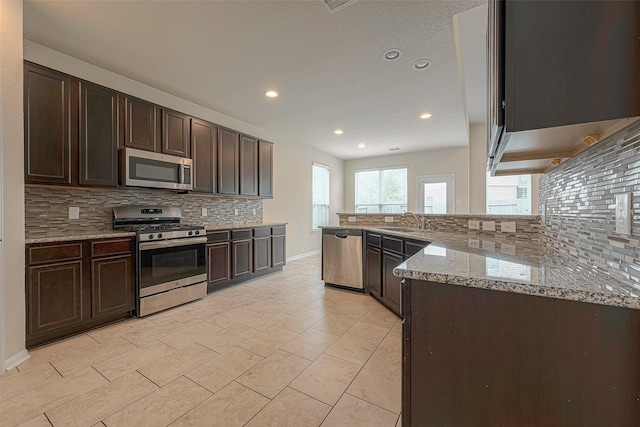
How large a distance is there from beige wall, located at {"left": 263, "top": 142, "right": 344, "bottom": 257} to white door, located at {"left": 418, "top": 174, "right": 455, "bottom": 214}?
2668 millimetres

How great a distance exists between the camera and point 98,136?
2615 millimetres

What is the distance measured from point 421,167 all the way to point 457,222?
15.0ft

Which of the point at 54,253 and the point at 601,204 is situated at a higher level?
the point at 601,204

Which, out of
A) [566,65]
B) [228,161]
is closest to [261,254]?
[228,161]

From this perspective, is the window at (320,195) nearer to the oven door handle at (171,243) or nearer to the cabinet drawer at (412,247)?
the oven door handle at (171,243)

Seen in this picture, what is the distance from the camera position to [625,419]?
0.71m

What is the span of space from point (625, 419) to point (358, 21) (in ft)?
8.40

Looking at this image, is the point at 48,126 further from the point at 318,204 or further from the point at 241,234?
the point at 318,204

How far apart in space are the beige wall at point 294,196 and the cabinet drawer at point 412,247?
321cm

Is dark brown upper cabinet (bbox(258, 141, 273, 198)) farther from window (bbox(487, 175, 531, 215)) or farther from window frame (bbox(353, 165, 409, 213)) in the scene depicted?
window (bbox(487, 175, 531, 215))

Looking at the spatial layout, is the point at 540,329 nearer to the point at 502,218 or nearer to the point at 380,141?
the point at 502,218

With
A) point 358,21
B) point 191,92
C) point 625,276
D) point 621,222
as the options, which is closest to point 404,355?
point 625,276

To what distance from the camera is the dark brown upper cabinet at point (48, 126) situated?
218cm

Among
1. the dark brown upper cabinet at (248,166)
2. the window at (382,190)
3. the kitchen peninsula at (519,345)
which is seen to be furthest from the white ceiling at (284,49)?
the window at (382,190)
